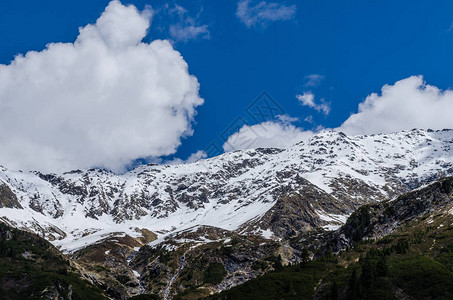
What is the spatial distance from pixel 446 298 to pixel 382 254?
56.7 metres

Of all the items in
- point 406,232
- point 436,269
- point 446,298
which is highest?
point 406,232

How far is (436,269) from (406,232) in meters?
68.4

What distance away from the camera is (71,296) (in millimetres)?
193875

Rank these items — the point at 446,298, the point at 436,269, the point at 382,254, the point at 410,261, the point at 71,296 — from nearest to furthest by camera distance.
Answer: the point at 446,298, the point at 436,269, the point at 410,261, the point at 382,254, the point at 71,296

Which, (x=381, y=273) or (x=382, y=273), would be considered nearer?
(x=382, y=273)

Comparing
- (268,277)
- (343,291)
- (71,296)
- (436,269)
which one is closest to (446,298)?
(436,269)

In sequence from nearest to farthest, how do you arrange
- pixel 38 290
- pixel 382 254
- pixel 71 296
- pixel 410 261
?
pixel 410 261
pixel 382 254
pixel 38 290
pixel 71 296

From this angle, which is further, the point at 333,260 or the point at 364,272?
the point at 333,260

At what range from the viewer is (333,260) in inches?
7264

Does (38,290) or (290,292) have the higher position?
(38,290)

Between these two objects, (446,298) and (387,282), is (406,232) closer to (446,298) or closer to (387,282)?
(387,282)

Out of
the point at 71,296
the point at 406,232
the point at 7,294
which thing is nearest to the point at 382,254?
the point at 406,232

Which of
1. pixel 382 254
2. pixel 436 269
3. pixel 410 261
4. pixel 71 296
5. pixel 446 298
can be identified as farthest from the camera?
pixel 71 296

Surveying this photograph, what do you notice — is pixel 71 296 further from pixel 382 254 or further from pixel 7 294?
pixel 382 254
